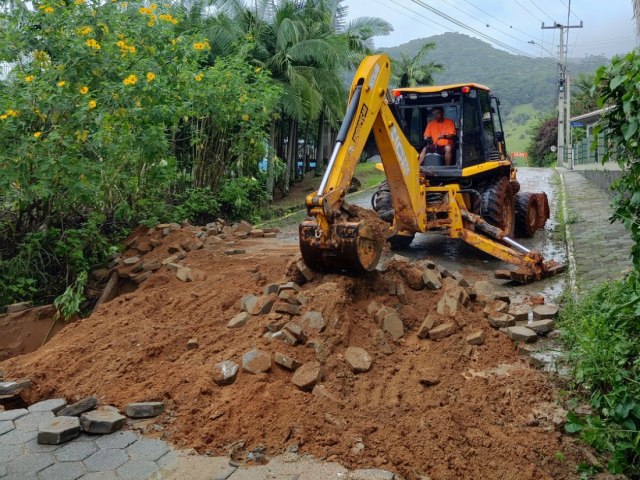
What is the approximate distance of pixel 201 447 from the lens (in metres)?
4.02

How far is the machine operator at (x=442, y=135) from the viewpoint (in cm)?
978

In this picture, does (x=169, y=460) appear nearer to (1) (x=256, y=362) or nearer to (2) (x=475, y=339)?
(1) (x=256, y=362)

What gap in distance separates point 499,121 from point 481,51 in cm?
16184

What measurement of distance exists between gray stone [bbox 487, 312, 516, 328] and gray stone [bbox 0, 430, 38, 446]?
408cm

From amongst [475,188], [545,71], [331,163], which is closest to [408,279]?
[331,163]

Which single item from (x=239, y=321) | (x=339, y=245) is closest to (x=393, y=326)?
(x=339, y=245)

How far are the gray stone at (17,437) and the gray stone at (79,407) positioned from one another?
24 centimetres

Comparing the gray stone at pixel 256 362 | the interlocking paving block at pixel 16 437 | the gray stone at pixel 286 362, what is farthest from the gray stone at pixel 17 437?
the gray stone at pixel 286 362

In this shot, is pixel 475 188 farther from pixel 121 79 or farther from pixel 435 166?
pixel 121 79

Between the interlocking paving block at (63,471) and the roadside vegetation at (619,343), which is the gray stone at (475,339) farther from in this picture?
the interlocking paving block at (63,471)

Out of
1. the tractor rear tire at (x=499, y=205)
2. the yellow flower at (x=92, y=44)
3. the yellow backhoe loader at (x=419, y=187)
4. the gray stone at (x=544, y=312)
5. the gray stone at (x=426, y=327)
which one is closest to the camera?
the gray stone at (x=426, y=327)

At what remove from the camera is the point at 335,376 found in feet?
15.6

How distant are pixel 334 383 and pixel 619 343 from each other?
2.07 meters

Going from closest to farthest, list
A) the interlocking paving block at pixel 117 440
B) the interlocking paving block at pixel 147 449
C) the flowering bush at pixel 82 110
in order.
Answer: the interlocking paving block at pixel 147 449
the interlocking paving block at pixel 117 440
the flowering bush at pixel 82 110
